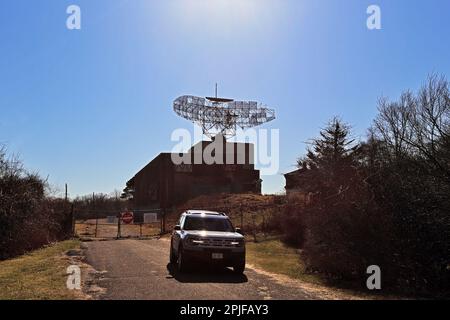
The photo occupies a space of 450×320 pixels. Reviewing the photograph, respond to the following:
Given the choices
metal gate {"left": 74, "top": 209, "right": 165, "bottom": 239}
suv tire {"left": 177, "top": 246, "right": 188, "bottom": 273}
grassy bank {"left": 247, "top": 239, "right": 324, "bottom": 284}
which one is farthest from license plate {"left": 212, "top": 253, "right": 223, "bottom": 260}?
metal gate {"left": 74, "top": 209, "right": 165, "bottom": 239}

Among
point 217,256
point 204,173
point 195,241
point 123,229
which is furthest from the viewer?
point 204,173

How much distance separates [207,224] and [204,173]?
45125mm

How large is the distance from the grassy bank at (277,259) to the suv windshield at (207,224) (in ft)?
6.89

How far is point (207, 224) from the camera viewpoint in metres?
15.1

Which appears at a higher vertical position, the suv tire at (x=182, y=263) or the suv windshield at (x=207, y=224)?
the suv windshield at (x=207, y=224)

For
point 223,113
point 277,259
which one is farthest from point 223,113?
point 277,259

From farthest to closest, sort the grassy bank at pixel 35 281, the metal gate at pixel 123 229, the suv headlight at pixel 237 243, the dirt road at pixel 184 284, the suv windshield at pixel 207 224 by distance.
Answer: the metal gate at pixel 123 229
the suv windshield at pixel 207 224
the suv headlight at pixel 237 243
the dirt road at pixel 184 284
the grassy bank at pixel 35 281

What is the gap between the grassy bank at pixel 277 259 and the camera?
1467cm

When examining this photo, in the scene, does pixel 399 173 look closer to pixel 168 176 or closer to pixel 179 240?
pixel 179 240

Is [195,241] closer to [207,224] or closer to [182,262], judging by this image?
[182,262]

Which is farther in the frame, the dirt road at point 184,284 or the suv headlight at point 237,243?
the suv headlight at point 237,243

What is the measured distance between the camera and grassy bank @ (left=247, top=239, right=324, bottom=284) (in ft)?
48.1
